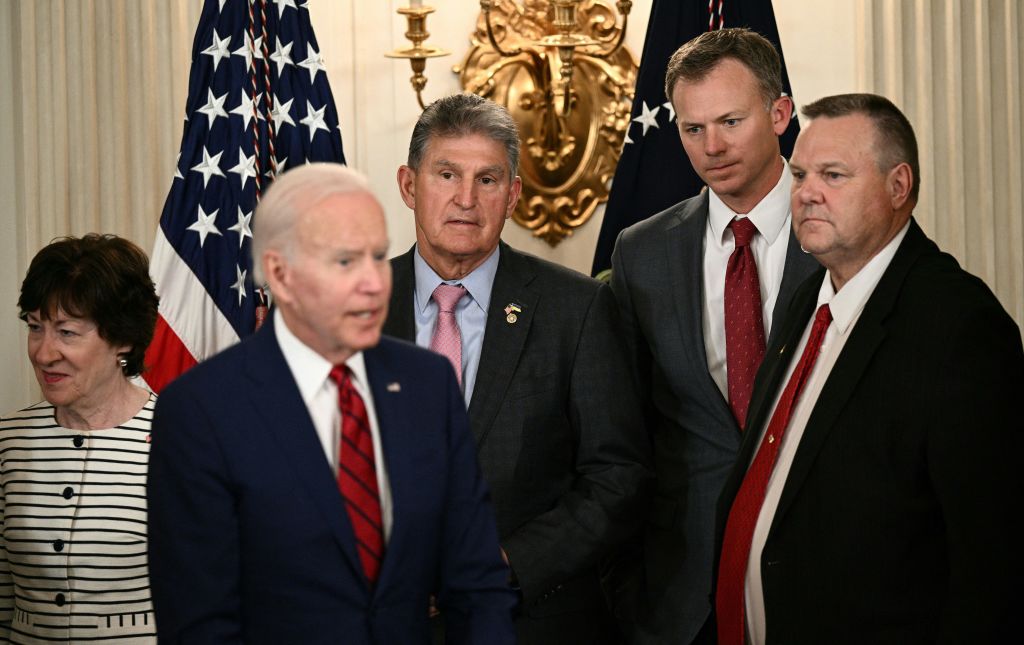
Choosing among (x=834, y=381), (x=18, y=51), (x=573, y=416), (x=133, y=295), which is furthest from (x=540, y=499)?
(x=18, y=51)

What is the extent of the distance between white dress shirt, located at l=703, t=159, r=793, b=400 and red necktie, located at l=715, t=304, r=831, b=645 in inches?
18.9

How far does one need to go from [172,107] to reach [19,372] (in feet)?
3.47

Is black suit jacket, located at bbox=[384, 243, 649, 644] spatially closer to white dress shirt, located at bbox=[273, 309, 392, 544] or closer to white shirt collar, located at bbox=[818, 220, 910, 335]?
white shirt collar, located at bbox=[818, 220, 910, 335]

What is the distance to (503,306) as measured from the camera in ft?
9.79

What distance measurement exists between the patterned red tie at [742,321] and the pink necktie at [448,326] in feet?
2.22

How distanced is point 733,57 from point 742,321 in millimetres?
680

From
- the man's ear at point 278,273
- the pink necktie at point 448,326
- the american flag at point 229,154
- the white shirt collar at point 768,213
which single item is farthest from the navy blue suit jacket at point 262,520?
the american flag at point 229,154

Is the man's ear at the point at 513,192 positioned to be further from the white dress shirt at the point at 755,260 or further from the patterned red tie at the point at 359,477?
the patterned red tie at the point at 359,477

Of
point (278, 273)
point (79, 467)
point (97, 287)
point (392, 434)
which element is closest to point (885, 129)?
point (392, 434)

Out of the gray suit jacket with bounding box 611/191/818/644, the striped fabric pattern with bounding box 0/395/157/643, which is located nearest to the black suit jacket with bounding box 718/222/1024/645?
the gray suit jacket with bounding box 611/191/818/644

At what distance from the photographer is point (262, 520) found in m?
1.90

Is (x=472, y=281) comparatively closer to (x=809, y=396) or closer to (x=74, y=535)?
(x=809, y=396)

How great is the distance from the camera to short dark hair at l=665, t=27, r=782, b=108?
10.7ft

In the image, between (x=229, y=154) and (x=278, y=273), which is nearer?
(x=278, y=273)
